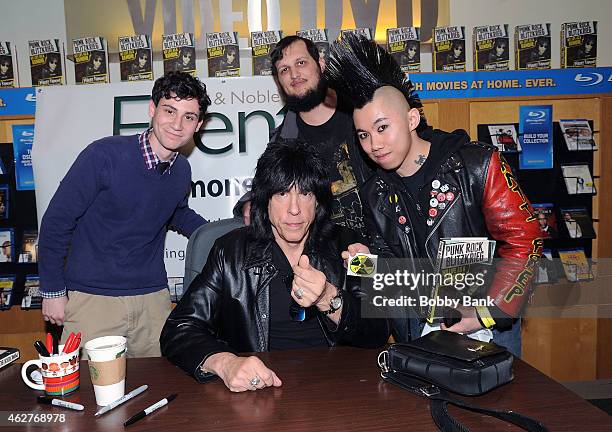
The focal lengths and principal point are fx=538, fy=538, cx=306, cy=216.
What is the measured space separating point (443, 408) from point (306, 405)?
0.33m

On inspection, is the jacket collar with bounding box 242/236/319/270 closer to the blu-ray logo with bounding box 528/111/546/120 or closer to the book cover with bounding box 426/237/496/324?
the book cover with bounding box 426/237/496/324

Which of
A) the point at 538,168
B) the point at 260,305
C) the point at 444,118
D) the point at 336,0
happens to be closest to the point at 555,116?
the point at 538,168

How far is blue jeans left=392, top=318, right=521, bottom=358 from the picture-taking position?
2160mm

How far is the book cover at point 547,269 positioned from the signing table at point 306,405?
2525 millimetres

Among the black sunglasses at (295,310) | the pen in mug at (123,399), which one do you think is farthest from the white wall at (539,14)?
the pen in mug at (123,399)

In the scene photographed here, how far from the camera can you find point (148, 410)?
1.32 meters

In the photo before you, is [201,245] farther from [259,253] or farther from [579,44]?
[579,44]

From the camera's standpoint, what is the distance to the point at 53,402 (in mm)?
1375

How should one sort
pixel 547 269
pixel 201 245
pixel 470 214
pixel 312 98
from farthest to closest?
1. pixel 547 269
2. pixel 312 98
3. pixel 201 245
4. pixel 470 214

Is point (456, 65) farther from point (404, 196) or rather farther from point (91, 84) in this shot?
point (91, 84)

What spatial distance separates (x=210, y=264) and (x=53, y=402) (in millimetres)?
773

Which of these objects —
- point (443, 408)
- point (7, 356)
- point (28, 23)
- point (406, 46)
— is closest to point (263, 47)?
point (406, 46)

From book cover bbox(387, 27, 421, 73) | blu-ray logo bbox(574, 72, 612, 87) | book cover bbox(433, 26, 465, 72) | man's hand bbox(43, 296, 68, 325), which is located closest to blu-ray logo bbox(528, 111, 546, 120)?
blu-ray logo bbox(574, 72, 612, 87)

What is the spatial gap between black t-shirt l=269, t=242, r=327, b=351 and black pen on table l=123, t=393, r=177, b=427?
647mm
